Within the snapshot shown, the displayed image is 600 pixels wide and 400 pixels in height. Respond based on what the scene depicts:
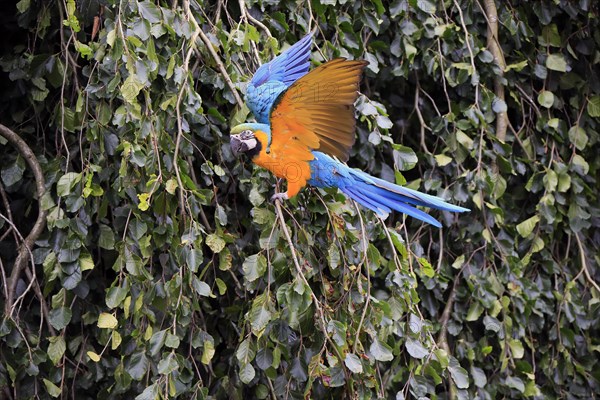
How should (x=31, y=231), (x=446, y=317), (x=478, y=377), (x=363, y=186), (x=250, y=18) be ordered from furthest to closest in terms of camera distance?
(x=446, y=317), (x=478, y=377), (x=31, y=231), (x=250, y=18), (x=363, y=186)

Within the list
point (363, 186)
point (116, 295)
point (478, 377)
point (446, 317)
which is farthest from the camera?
point (446, 317)

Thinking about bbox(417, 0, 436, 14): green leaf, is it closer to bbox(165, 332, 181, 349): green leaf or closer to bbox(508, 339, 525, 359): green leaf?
bbox(508, 339, 525, 359): green leaf

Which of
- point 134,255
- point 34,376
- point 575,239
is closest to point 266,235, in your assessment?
point 134,255

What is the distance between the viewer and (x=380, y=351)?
1725 millimetres

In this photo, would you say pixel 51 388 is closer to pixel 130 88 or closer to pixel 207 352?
pixel 207 352

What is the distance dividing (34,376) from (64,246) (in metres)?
0.34

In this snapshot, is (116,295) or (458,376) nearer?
(116,295)

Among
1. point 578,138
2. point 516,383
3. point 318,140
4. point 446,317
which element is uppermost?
point 318,140

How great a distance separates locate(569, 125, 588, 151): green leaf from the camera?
257 centimetres

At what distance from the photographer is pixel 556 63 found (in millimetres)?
2555

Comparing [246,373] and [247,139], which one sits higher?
[247,139]

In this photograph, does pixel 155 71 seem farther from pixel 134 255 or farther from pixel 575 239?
pixel 575 239

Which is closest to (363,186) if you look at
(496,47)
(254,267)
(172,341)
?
(254,267)

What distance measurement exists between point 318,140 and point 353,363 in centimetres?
41
